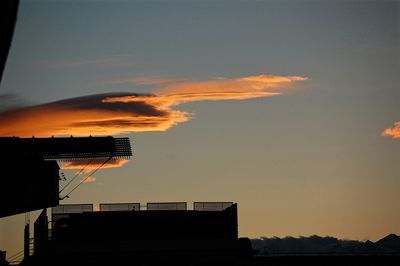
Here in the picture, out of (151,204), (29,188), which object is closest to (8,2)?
(151,204)

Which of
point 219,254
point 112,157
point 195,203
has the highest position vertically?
point 112,157

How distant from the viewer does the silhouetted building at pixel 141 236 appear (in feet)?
248

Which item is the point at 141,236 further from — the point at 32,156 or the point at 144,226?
the point at 32,156

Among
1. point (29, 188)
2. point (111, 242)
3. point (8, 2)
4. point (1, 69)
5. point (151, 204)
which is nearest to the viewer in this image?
point (8, 2)

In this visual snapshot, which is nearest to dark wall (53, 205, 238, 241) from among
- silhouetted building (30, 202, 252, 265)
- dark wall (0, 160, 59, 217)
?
silhouetted building (30, 202, 252, 265)

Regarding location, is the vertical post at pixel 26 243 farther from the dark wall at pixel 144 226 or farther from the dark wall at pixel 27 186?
the dark wall at pixel 27 186

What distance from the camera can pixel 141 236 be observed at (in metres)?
82.9

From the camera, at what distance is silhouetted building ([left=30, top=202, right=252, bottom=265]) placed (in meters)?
75.5

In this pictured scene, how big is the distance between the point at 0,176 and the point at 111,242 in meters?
14.4

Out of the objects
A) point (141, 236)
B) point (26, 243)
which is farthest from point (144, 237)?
point (26, 243)

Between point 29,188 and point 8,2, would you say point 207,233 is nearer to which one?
point 29,188

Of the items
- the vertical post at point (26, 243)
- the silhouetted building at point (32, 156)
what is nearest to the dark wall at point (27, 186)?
the silhouetted building at point (32, 156)

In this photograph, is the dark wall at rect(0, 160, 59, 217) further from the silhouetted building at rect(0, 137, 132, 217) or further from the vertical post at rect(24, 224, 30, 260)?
the vertical post at rect(24, 224, 30, 260)

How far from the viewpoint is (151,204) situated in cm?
9056
